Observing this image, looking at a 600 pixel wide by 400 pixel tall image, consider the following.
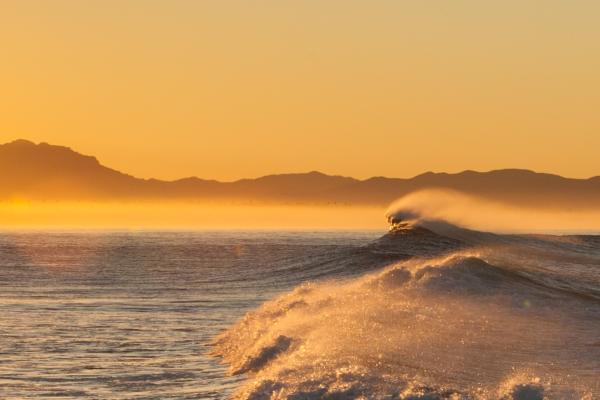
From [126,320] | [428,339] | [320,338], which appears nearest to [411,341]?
[428,339]

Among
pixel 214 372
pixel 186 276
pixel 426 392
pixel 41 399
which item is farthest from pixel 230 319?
pixel 186 276

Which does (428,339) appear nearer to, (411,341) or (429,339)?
(429,339)

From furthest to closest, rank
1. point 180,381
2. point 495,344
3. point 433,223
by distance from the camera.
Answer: point 433,223
point 495,344
point 180,381

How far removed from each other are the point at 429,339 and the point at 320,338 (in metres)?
2.18

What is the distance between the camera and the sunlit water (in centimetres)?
1953

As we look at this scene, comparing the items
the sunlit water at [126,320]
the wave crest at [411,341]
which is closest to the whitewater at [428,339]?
the wave crest at [411,341]

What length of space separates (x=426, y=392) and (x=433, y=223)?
68130 millimetres

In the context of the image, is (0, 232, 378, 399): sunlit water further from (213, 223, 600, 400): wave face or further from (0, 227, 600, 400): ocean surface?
(213, 223, 600, 400): wave face

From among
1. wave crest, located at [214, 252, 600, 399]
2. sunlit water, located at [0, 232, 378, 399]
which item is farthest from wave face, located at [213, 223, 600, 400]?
sunlit water, located at [0, 232, 378, 399]

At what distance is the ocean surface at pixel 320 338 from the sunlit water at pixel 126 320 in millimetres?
55

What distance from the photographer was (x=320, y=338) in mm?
21766

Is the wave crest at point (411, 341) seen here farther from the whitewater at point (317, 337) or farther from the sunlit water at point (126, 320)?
the sunlit water at point (126, 320)

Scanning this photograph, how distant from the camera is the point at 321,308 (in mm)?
27188

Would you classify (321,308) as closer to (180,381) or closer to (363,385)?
(180,381)
